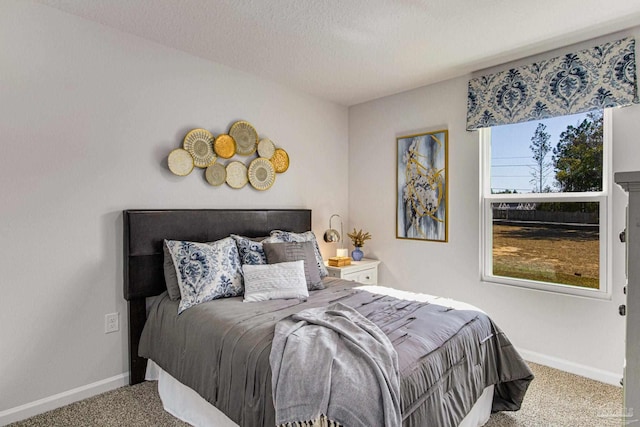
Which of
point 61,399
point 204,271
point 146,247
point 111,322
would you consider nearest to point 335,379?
point 204,271

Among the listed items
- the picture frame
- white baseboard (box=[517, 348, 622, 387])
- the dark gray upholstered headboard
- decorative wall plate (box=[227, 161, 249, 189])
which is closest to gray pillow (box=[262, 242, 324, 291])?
the dark gray upholstered headboard

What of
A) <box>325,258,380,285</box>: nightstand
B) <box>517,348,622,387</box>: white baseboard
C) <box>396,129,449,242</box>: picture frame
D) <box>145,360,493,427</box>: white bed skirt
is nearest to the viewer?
<box>145,360,493,427</box>: white bed skirt

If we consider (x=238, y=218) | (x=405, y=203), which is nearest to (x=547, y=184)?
(x=405, y=203)

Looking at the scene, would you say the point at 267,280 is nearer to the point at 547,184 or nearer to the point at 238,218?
the point at 238,218

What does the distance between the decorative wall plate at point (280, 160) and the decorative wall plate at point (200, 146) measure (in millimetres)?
662

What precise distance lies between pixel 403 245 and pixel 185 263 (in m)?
2.28

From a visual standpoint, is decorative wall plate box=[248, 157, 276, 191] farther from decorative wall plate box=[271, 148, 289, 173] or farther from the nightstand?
the nightstand

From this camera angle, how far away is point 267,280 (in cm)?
247

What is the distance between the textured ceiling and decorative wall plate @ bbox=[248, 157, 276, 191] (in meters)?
0.84

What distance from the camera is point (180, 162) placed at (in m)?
2.75

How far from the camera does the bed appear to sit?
62.9 inches

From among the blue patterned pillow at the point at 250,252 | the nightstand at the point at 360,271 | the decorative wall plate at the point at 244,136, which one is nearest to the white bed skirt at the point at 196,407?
the blue patterned pillow at the point at 250,252

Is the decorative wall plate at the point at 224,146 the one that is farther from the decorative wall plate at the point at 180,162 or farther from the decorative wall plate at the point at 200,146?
the decorative wall plate at the point at 180,162

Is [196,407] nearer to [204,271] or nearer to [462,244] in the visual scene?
[204,271]
